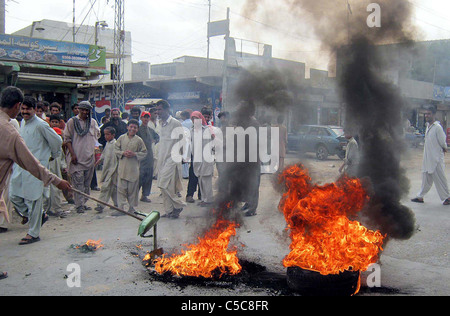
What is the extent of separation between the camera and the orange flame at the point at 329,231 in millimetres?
3656

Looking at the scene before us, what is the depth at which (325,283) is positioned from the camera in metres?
3.54

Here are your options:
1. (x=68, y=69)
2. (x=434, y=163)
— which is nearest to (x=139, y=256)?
(x=434, y=163)

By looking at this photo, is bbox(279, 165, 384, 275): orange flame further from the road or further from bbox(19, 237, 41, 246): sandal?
bbox(19, 237, 41, 246): sandal

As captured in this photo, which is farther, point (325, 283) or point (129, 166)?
point (129, 166)

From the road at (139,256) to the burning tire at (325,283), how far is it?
0.92ft

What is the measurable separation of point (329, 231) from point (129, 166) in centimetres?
444

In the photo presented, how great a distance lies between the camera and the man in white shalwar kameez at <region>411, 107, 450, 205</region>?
8.46 meters

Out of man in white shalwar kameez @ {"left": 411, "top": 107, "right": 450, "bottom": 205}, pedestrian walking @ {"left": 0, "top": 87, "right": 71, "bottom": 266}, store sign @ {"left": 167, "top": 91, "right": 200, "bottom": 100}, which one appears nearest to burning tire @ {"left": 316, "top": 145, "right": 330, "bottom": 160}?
store sign @ {"left": 167, "top": 91, "right": 200, "bottom": 100}

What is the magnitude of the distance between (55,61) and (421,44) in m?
14.3

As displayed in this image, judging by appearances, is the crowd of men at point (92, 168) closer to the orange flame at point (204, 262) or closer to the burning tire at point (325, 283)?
the orange flame at point (204, 262)

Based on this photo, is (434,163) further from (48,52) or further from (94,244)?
(48,52)

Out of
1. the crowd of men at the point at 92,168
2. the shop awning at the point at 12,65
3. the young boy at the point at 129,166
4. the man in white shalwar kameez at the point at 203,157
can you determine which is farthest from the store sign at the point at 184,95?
the young boy at the point at 129,166
